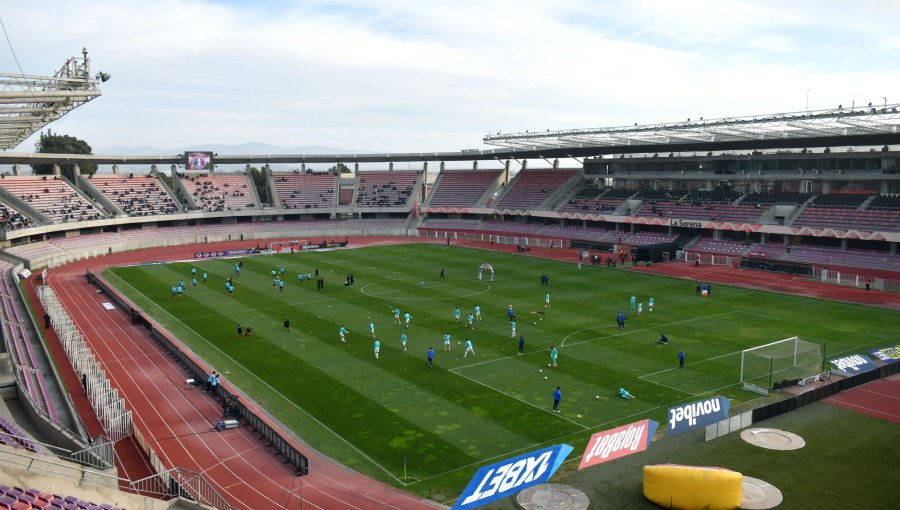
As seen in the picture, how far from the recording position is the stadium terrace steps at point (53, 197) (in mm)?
71562

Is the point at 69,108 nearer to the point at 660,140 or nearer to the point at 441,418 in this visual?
the point at 441,418

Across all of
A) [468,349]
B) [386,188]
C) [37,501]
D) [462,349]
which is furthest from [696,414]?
[386,188]

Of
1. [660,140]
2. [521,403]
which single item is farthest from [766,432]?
[660,140]

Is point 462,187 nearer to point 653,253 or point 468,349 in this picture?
point 653,253

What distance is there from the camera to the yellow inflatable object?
58.3ft

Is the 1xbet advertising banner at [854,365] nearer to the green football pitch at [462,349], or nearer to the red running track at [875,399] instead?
the red running track at [875,399]

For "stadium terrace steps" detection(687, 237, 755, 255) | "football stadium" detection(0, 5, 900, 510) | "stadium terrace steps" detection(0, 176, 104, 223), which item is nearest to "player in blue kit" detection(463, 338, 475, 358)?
"football stadium" detection(0, 5, 900, 510)

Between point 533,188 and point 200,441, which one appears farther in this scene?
point 533,188

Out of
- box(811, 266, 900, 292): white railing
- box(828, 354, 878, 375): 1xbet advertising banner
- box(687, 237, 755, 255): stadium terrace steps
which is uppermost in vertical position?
box(687, 237, 755, 255): stadium terrace steps

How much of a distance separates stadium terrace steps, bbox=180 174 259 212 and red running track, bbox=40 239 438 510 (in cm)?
5483

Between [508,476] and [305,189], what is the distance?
88655 mm

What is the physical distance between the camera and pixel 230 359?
1304 inches

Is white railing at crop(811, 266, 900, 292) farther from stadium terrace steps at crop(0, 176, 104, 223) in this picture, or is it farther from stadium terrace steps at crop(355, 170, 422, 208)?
stadium terrace steps at crop(0, 176, 104, 223)

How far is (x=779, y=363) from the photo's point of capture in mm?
29906
